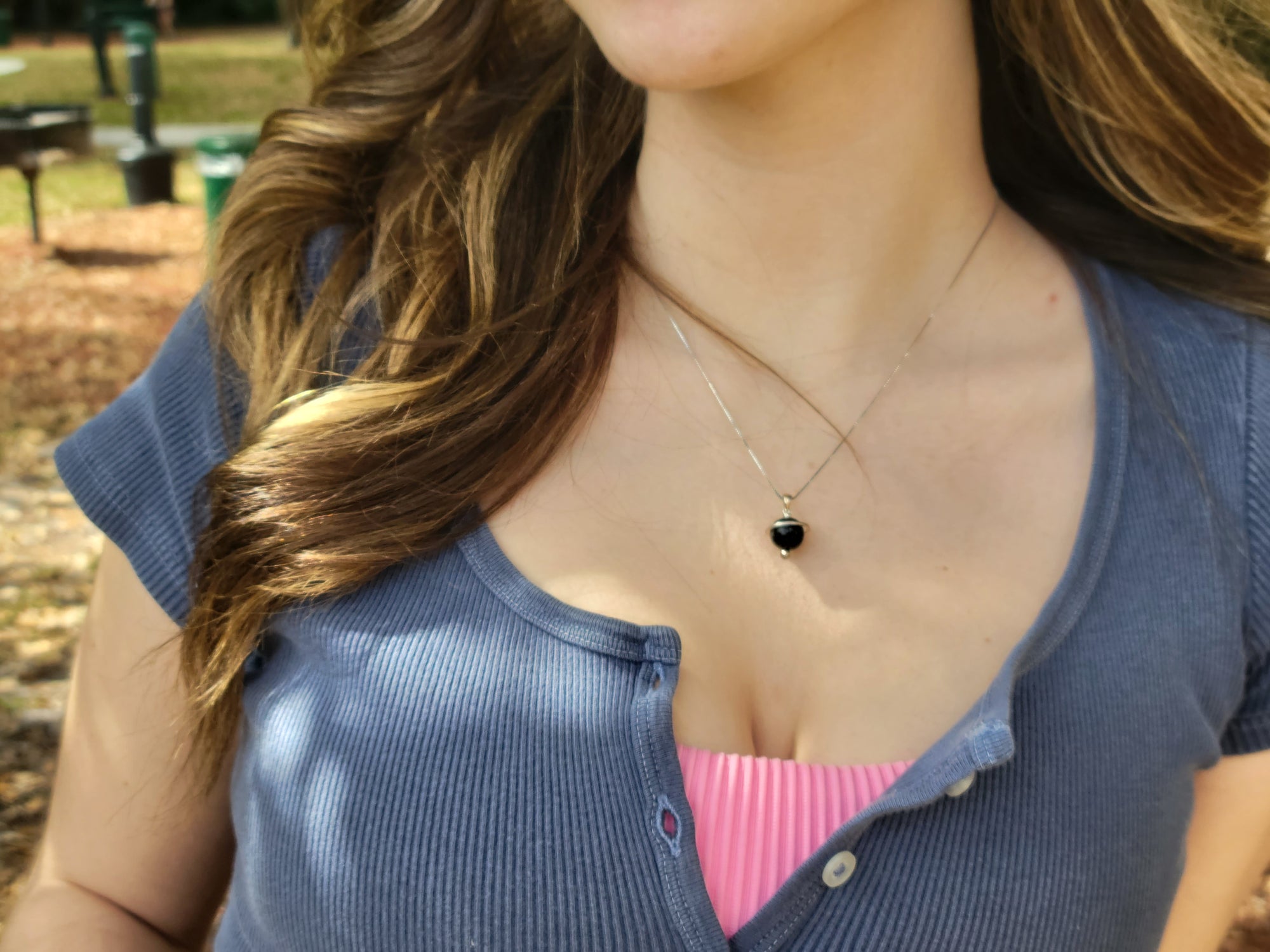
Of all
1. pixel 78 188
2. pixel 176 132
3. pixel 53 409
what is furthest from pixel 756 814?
pixel 176 132

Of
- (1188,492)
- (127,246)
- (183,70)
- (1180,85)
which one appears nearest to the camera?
(1188,492)

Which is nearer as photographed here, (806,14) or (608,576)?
(806,14)

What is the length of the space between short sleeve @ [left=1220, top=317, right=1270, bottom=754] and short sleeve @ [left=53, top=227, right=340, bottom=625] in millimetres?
1145

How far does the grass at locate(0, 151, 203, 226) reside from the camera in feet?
32.1

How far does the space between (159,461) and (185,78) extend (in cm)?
1881

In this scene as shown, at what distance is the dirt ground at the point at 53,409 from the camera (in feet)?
12.1

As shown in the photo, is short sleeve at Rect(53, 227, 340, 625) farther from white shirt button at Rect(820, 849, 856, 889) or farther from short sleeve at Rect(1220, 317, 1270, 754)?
short sleeve at Rect(1220, 317, 1270, 754)

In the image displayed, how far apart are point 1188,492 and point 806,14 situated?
681mm

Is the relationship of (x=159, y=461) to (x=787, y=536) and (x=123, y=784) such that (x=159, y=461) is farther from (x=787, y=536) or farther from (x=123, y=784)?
(x=787, y=536)

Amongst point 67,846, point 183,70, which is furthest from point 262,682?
point 183,70

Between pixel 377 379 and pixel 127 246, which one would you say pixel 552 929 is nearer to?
pixel 377 379

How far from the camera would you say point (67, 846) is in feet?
5.07

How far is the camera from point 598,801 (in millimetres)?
1238

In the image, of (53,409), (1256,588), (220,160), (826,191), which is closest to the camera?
(1256,588)
